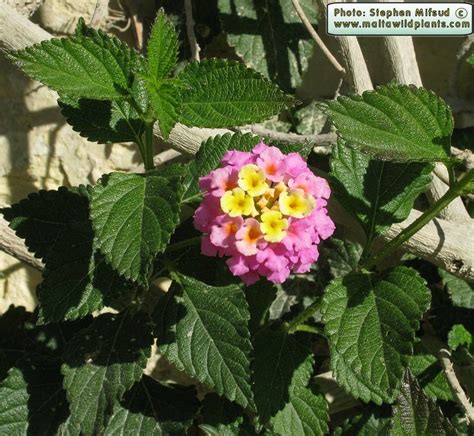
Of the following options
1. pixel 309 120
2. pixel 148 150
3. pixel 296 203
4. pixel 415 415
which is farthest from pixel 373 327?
pixel 309 120

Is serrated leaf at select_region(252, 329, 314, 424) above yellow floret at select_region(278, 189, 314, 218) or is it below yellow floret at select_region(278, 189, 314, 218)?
below

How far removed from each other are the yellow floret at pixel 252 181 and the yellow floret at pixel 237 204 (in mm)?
10

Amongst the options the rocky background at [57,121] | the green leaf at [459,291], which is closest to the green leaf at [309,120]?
the rocky background at [57,121]

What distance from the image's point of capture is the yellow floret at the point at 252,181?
3.76 ft

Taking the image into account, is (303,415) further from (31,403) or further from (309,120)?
(309,120)

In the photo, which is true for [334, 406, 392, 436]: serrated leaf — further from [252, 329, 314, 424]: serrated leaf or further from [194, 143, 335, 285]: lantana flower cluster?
[194, 143, 335, 285]: lantana flower cluster

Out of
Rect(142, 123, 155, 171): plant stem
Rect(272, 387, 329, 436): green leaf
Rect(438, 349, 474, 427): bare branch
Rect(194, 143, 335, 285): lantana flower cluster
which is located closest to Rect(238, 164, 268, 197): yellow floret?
Rect(194, 143, 335, 285): lantana flower cluster

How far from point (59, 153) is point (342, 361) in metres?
1.09

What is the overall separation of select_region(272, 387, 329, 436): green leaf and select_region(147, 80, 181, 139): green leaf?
66 cm

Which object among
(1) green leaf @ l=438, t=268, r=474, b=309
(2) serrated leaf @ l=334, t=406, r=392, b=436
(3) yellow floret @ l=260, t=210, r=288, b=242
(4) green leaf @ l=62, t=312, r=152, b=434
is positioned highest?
(3) yellow floret @ l=260, t=210, r=288, b=242

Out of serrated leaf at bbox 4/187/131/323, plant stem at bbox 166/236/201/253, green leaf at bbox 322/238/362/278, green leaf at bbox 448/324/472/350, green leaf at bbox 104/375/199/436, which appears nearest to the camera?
serrated leaf at bbox 4/187/131/323

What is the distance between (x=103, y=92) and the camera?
Answer: 1.17 meters

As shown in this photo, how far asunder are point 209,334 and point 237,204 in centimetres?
30

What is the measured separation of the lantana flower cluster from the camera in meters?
1.14
